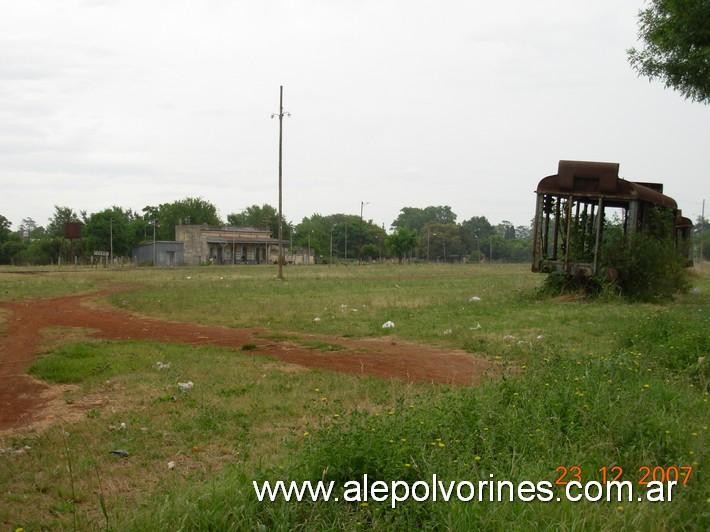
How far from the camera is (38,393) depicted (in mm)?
8211

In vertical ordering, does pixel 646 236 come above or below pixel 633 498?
above

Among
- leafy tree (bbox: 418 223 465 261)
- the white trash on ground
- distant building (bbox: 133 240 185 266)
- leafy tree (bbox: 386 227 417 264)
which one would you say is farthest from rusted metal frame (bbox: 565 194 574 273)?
leafy tree (bbox: 418 223 465 261)

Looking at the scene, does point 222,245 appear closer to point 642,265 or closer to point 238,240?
point 238,240

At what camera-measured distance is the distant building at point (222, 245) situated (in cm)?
7962

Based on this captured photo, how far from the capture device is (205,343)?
485 inches

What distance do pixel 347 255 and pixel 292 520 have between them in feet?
321

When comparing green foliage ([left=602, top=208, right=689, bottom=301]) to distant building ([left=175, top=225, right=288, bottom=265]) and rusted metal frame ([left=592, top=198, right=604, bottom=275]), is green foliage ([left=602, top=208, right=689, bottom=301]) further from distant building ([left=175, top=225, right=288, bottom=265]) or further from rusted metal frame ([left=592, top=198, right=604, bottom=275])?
distant building ([left=175, top=225, right=288, bottom=265])

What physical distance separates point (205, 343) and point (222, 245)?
69.9 metres

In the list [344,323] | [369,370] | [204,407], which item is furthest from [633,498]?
[344,323]

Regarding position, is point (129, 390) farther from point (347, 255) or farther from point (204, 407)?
point (347, 255)

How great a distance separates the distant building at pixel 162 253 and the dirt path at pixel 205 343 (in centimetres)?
5831

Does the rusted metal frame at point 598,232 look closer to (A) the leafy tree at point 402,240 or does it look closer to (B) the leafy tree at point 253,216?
(A) the leafy tree at point 402,240

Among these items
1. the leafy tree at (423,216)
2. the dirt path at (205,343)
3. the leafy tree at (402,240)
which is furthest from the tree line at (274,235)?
the dirt path at (205,343)

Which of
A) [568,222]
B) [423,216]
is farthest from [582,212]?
[423,216]
